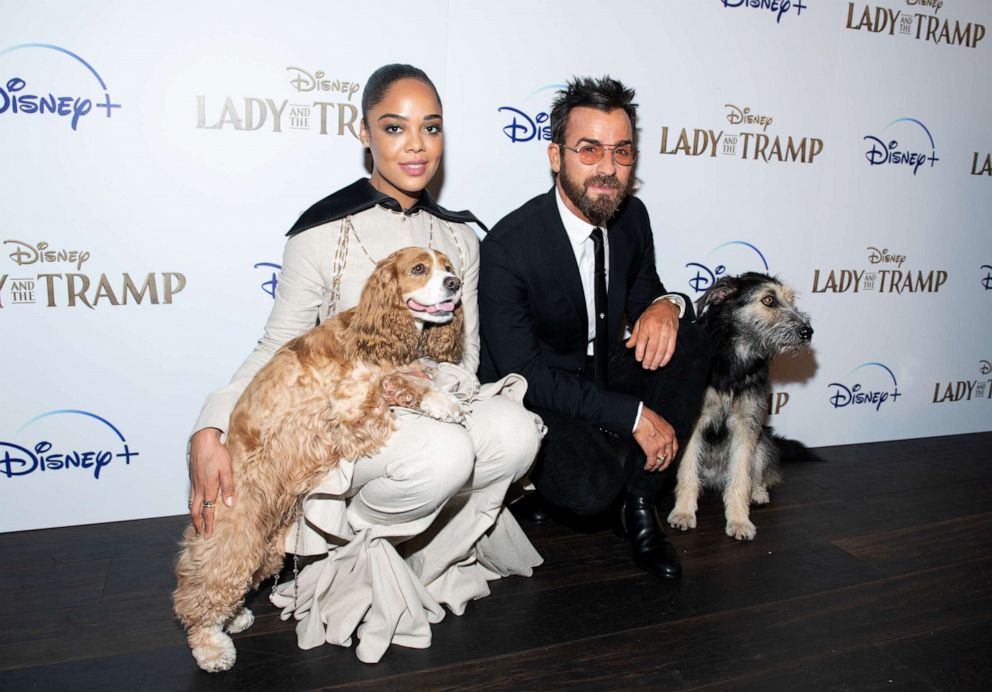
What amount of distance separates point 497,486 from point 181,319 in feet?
5.83

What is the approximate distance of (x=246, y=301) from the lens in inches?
137

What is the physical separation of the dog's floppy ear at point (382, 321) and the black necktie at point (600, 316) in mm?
1169

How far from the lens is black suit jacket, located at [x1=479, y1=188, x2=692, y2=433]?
304 cm

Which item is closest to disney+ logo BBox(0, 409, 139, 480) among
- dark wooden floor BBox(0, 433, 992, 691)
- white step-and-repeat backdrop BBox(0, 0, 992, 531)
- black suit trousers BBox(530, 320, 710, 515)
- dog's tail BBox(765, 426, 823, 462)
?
white step-and-repeat backdrop BBox(0, 0, 992, 531)

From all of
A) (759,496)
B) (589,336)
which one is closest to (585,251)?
(589,336)

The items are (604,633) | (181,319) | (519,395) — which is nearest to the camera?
(604,633)

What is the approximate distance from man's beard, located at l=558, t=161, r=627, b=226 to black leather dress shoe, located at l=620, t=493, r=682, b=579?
126 centimetres

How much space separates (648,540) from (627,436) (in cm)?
48

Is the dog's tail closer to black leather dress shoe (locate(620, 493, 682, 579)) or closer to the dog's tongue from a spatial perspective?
black leather dress shoe (locate(620, 493, 682, 579))

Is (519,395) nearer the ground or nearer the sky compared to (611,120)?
nearer the ground

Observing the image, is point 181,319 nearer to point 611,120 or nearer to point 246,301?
point 246,301

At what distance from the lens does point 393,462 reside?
7.86 ft

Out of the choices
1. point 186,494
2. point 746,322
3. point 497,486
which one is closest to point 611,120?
point 746,322

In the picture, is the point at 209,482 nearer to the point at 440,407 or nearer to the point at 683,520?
the point at 440,407
